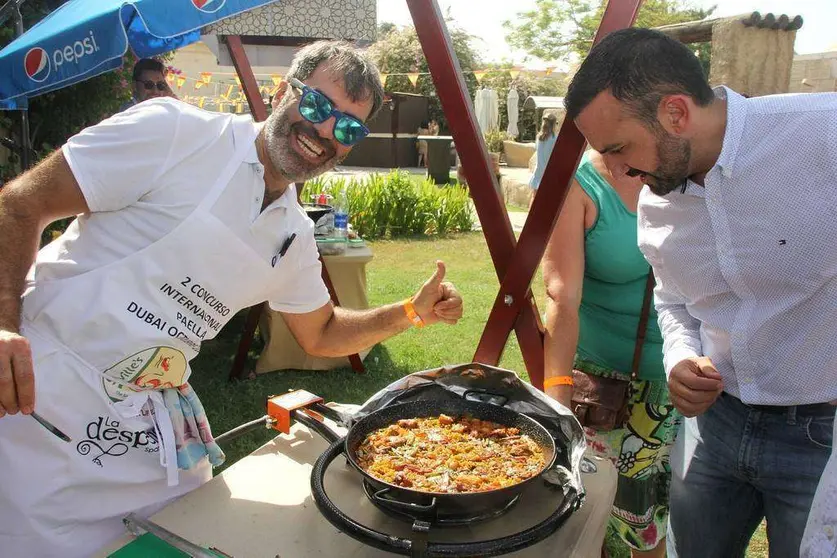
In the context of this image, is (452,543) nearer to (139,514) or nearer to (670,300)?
(139,514)

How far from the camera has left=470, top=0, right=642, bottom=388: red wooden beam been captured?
1780mm

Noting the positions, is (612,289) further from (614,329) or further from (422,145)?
(422,145)

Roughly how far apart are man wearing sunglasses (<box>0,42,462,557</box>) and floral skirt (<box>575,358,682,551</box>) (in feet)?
4.40

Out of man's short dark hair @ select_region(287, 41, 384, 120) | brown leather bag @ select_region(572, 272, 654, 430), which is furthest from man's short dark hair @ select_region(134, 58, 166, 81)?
brown leather bag @ select_region(572, 272, 654, 430)

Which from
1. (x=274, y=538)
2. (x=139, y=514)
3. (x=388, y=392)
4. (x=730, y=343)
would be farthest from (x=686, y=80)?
(x=139, y=514)

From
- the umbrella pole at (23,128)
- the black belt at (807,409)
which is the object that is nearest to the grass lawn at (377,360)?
the black belt at (807,409)

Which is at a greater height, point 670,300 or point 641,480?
point 670,300

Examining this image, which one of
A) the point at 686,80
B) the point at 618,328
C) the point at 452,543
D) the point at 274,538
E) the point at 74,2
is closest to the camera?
the point at 452,543

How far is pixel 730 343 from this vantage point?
5.50ft

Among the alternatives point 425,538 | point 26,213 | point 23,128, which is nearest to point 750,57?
point 425,538

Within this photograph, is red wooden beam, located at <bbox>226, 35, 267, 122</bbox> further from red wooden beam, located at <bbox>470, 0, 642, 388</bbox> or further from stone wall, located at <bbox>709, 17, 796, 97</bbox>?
stone wall, located at <bbox>709, 17, 796, 97</bbox>

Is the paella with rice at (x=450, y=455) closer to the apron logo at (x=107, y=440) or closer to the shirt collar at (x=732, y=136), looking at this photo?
the apron logo at (x=107, y=440)

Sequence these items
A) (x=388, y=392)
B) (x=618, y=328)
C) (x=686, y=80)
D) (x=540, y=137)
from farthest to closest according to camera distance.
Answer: (x=540, y=137) < (x=618, y=328) < (x=388, y=392) < (x=686, y=80)

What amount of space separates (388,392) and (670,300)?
87 cm
